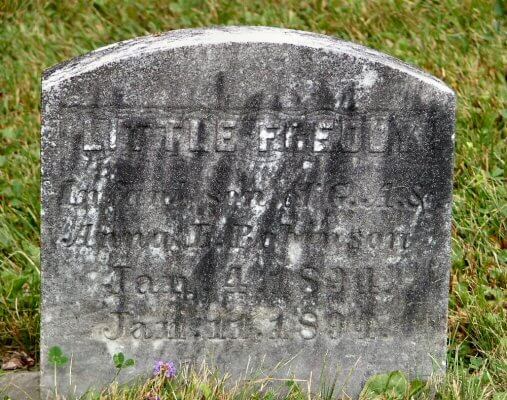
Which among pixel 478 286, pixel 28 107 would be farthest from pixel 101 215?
pixel 28 107

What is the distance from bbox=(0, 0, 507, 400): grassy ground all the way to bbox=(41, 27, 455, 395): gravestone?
0.31m

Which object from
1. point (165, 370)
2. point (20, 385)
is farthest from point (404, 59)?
point (20, 385)

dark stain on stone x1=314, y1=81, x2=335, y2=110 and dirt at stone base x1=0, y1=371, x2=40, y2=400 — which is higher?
dark stain on stone x1=314, y1=81, x2=335, y2=110

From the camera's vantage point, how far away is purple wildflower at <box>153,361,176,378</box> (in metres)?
3.66

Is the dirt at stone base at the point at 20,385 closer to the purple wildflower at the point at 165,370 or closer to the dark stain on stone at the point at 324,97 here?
the purple wildflower at the point at 165,370

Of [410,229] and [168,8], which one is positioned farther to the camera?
[168,8]

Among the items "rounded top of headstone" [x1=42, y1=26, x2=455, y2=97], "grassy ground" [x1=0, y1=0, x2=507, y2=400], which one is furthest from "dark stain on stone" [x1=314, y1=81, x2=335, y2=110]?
"grassy ground" [x1=0, y1=0, x2=507, y2=400]

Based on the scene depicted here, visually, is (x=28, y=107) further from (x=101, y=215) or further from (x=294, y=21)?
(x=101, y=215)

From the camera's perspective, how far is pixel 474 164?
16.4 ft

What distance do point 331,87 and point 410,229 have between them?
1.91ft

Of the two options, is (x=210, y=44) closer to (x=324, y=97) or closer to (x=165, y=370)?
(x=324, y=97)

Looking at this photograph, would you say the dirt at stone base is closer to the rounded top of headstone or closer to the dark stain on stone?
the rounded top of headstone

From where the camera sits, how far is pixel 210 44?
345 centimetres

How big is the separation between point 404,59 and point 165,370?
2.80m
